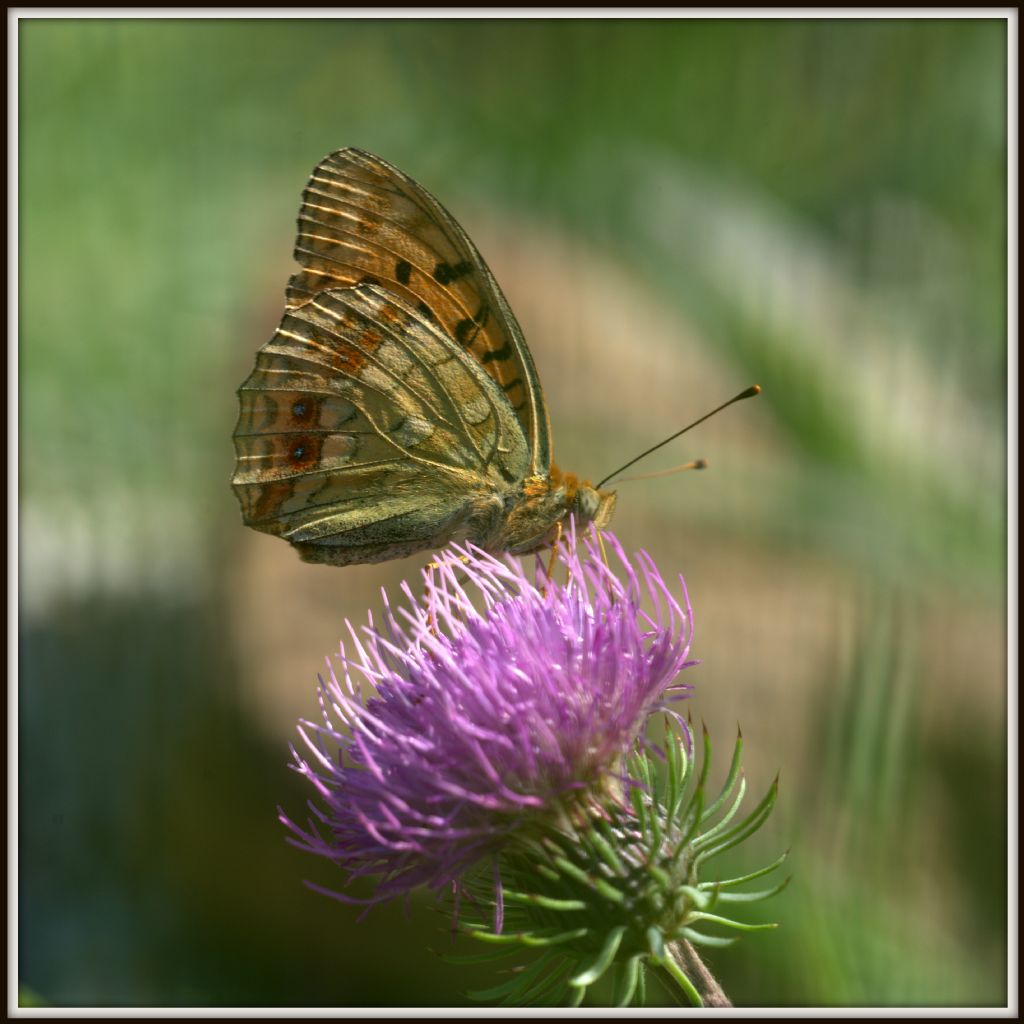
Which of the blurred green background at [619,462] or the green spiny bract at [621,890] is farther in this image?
the blurred green background at [619,462]

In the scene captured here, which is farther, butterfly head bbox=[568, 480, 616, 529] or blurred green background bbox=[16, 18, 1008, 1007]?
blurred green background bbox=[16, 18, 1008, 1007]

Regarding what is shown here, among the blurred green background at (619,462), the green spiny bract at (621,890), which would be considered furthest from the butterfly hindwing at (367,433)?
the blurred green background at (619,462)

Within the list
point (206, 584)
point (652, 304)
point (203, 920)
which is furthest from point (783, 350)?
point (203, 920)

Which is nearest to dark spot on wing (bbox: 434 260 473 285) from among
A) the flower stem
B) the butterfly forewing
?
the butterfly forewing

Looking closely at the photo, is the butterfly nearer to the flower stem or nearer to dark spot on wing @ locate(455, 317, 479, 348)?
dark spot on wing @ locate(455, 317, 479, 348)

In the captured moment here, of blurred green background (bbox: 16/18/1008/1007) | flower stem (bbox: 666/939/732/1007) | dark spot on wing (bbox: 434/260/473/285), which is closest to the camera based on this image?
flower stem (bbox: 666/939/732/1007)

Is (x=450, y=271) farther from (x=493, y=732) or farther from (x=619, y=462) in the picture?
(x=619, y=462)

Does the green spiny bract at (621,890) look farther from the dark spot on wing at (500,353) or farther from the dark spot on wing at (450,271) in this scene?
the dark spot on wing at (450,271)
